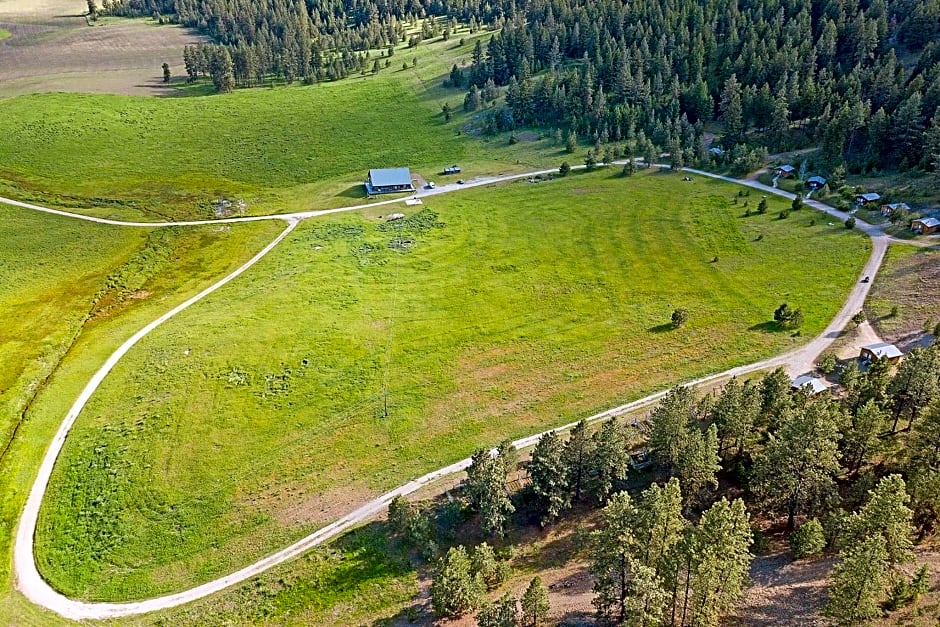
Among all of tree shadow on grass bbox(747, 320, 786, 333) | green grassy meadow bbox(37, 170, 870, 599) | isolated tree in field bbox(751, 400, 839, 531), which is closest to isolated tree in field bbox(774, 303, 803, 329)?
tree shadow on grass bbox(747, 320, 786, 333)

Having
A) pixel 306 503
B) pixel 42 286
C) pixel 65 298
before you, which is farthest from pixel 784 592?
pixel 42 286

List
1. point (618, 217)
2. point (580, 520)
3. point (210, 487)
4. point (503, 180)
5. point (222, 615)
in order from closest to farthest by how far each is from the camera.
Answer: point (222, 615)
point (580, 520)
point (210, 487)
point (618, 217)
point (503, 180)

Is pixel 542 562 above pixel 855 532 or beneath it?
beneath

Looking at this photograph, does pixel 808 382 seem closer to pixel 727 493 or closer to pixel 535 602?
pixel 727 493

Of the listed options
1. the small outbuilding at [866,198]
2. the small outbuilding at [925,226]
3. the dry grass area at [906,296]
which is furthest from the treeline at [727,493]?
the small outbuilding at [866,198]

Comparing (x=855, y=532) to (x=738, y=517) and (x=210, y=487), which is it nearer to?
(x=738, y=517)

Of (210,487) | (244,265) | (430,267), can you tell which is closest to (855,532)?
(210,487)

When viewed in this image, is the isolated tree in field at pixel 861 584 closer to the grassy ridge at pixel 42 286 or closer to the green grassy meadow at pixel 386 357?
the green grassy meadow at pixel 386 357
